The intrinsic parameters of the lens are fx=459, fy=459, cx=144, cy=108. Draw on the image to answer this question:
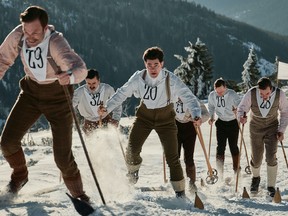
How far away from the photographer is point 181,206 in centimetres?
492

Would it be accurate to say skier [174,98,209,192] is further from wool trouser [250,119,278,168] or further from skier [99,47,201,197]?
skier [99,47,201,197]

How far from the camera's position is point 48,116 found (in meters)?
4.77

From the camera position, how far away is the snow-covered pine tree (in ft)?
162

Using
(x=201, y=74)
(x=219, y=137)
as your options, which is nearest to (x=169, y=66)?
(x=201, y=74)

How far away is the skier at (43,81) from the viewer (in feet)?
14.5

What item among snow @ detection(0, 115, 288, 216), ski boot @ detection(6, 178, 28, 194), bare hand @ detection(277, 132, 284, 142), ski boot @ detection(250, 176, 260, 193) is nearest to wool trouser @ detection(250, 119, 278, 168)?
bare hand @ detection(277, 132, 284, 142)

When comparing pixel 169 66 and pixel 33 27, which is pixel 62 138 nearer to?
pixel 33 27

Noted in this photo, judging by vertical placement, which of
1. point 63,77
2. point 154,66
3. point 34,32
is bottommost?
point 63,77

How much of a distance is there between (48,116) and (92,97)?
10.5ft

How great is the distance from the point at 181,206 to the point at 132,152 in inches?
63.8

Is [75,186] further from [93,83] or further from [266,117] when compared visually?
[266,117]

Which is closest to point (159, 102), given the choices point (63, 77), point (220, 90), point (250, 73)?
point (63, 77)

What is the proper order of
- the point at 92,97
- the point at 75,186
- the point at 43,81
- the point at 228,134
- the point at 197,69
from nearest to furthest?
1. the point at 43,81
2. the point at 75,186
3. the point at 92,97
4. the point at 228,134
5. the point at 197,69

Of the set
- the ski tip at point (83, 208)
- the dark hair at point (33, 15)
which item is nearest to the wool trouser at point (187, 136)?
the ski tip at point (83, 208)
